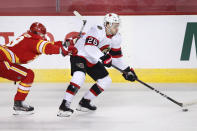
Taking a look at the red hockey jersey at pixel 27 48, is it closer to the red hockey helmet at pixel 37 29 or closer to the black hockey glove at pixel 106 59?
the red hockey helmet at pixel 37 29

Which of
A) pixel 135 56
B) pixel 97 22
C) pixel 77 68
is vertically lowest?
pixel 77 68

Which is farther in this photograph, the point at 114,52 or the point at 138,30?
→ the point at 138,30

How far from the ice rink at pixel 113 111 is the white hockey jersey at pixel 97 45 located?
48 cm

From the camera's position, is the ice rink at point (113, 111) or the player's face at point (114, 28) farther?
the player's face at point (114, 28)

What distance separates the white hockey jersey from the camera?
4176 millimetres

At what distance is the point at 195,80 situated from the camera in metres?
5.82

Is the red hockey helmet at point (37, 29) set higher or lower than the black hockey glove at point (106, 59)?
higher

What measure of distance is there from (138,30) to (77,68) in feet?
5.91

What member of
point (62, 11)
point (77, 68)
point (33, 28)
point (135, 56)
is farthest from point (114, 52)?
point (62, 11)

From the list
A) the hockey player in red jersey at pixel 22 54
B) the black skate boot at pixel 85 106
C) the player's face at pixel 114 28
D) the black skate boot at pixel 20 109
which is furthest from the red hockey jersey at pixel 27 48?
the black skate boot at pixel 85 106

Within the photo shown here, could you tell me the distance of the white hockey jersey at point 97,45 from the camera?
13.7ft

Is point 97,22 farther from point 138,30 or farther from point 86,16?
point 138,30

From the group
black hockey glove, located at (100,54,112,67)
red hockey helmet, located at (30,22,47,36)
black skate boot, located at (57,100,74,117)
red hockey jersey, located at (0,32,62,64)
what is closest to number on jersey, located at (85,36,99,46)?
black hockey glove, located at (100,54,112,67)

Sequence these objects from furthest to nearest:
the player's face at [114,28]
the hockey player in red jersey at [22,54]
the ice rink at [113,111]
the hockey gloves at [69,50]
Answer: the player's face at [114,28], the hockey player in red jersey at [22,54], the hockey gloves at [69,50], the ice rink at [113,111]
